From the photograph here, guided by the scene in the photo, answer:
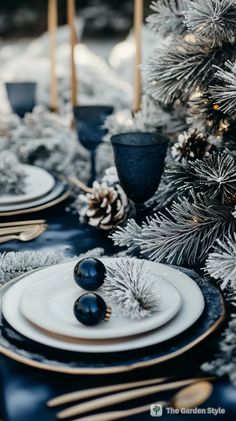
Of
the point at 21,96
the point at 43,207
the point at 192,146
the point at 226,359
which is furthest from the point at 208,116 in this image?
the point at 21,96

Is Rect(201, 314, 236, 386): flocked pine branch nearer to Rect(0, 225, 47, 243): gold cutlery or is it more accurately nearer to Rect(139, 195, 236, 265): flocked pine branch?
Rect(139, 195, 236, 265): flocked pine branch

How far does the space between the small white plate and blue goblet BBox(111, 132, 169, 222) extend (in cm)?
16

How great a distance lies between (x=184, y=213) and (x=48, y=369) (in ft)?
0.90

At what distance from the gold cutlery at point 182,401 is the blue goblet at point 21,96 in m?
0.89

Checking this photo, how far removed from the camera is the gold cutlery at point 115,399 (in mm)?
446

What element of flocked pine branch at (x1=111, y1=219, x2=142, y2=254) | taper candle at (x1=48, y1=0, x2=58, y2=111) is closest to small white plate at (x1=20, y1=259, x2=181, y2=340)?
flocked pine branch at (x1=111, y1=219, x2=142, y2=254)

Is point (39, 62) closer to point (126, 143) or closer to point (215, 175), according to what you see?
point (126, 143)

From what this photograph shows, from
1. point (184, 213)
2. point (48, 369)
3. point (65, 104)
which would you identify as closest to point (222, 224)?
point (184, 213)

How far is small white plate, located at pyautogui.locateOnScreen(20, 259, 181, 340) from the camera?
49 cm

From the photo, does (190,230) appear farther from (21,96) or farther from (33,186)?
(21,96)

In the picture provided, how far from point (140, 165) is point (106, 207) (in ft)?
0.40

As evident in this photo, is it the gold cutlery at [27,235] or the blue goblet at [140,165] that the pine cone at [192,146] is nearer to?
the blue goblet at [140,165]

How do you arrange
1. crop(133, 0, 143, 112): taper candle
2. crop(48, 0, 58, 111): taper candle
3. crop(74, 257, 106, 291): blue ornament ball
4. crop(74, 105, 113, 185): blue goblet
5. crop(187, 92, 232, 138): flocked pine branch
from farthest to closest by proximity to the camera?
1. crop(48, 0, 58, 111): taper candle
2. crop(133, 0, 143, 112): taper candle
3. crop(74, 105, 113, 185): blue goblet
4. crop(187, 92, 232, 138): flocked pine branch
5. crop(74, 257, 106, 291): blue ornament ball

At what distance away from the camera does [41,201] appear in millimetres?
905
